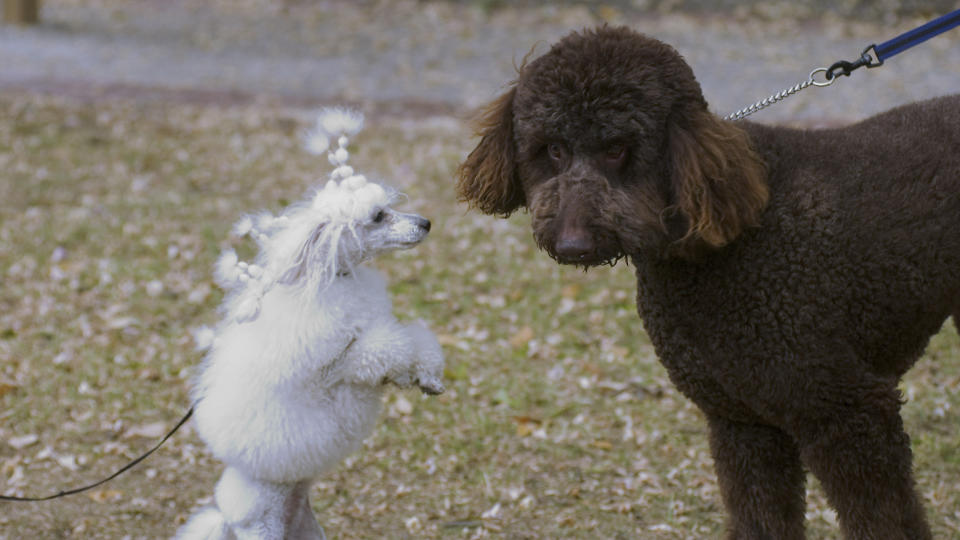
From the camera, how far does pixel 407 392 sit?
532cm

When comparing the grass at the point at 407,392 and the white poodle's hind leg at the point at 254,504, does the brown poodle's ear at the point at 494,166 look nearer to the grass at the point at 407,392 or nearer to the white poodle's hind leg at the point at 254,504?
the white poodle's hind leg at the point at 254,504

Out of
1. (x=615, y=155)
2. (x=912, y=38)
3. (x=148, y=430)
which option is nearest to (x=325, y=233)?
(x=615, y=155)

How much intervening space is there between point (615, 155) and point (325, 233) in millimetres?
784

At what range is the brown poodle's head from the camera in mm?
2713

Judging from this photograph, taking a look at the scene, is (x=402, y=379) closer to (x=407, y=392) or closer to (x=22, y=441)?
(x=407, y=392)

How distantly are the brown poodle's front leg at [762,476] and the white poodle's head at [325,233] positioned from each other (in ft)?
3.87

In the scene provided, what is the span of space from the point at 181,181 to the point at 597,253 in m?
6.29

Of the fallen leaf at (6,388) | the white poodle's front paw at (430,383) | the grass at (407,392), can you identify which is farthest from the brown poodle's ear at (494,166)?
the fallen leaf at (6,388)

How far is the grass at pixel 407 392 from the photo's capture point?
428 cm

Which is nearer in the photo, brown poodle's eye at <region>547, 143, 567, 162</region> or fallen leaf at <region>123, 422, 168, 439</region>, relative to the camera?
brown poodle's eye at <region>547, 143, 567, 162</region>

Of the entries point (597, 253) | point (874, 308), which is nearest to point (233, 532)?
point (597, 253)

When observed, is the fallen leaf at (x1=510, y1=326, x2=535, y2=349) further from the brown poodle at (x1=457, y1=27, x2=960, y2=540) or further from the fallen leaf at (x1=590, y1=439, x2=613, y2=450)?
the brown poodle at (x1=457, y1=27, x2=960, y2=540)

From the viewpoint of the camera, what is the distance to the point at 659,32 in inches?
514

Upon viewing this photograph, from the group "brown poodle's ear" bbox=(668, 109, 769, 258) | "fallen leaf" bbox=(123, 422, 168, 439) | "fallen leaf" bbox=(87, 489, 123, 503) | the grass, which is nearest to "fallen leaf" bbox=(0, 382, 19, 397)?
the grass
